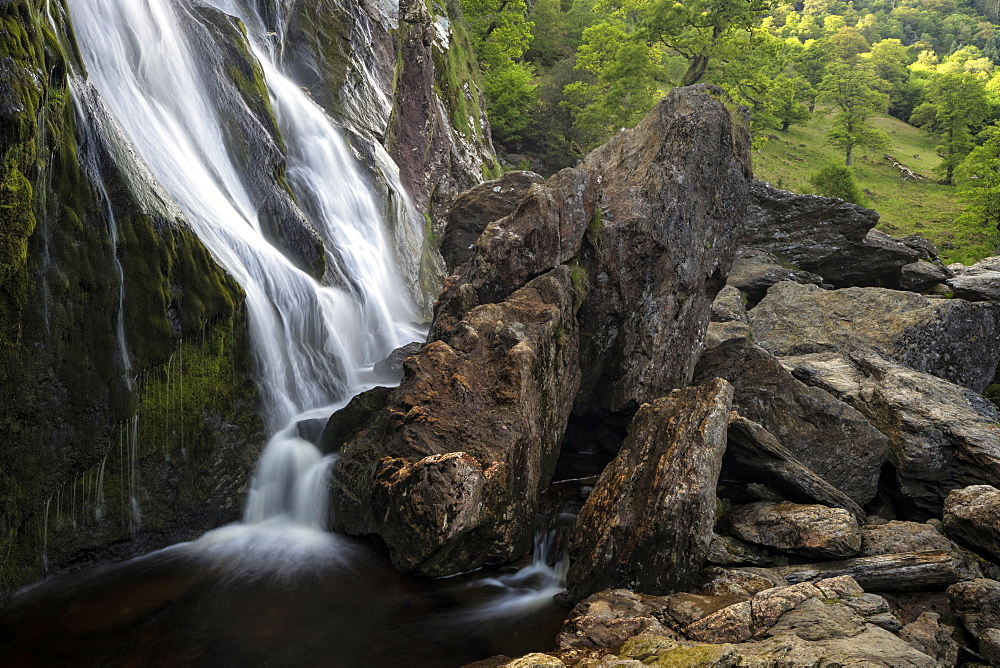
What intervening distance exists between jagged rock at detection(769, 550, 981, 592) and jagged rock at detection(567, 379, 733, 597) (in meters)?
1.34

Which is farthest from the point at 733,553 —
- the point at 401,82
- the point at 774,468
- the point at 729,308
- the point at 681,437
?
the point at 401,82

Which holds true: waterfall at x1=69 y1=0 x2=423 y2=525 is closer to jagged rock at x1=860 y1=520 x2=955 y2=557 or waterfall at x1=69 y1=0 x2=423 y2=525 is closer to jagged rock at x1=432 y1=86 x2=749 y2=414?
jagged rock at x1=432 y1=86 x2=749 y2=414

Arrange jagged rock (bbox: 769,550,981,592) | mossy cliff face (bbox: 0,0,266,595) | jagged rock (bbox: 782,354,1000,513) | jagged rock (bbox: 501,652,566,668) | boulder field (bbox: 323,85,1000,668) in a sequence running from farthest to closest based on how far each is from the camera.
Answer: jagged rock (bbox: 782,354,1000,513) → jagged rock (bbox: 769,550,981,592) → mossy cliff face (bbox: 0,0,266,595) → boulder field (bbox: 323,85,1000,668) → jagged rock (bbox: 501,652,566,668)

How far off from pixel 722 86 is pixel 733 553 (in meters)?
37.0

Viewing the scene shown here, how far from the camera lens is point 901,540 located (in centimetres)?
886

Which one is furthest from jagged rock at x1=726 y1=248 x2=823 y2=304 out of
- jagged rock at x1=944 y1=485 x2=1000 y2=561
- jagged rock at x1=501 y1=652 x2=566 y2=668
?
jagged rock at x1=501 y1=652 x2=566 y2=668

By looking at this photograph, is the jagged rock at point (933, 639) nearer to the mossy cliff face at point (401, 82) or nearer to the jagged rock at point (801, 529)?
the jagged rock at point (801, 529)

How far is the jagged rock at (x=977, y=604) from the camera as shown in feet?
23.5

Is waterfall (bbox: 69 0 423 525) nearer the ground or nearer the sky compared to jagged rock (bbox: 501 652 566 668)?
nearer the sky

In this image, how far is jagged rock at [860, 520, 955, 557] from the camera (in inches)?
343

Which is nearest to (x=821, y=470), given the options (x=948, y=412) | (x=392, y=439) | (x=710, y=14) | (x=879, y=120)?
(x=948, y=412)

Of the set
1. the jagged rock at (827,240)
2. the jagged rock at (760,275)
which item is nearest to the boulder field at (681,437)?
the jagged rock at (760,275)

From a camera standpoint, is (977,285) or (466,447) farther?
(977,285)

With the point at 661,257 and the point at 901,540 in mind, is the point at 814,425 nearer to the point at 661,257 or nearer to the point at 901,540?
the point at 901,540
